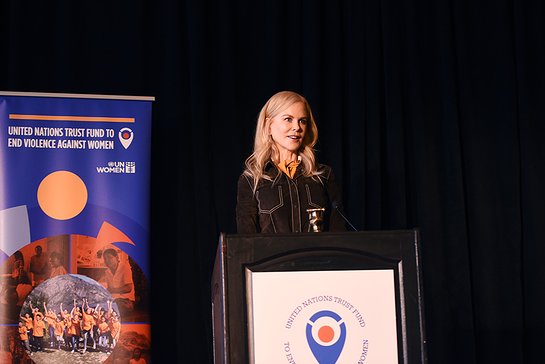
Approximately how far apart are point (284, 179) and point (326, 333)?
1246mm

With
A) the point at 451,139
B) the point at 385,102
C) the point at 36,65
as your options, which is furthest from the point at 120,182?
the point at 451,139

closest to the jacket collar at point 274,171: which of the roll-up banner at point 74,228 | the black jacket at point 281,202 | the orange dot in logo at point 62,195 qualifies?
the black jacket at point 281,202

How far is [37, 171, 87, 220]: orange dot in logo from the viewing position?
12.0 feet

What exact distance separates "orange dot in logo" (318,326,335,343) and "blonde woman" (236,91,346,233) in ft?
3.62

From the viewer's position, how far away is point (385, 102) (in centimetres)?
452

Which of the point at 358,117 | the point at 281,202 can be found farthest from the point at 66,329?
the point at 358,117

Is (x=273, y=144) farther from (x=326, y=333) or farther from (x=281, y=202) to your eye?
(x=326, y=333)

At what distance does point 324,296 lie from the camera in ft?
6.35

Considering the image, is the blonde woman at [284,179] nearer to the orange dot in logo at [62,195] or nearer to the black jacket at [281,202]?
the black jacket at [281,202]

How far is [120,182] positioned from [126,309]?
0.63m

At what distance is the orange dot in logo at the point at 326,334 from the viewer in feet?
6.31

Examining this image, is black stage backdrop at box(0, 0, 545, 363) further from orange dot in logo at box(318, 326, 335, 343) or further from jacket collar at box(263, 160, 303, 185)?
orange dot in logo at box(318, 326, 335, 343)

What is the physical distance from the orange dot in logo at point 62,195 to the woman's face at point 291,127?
1132 millimetres

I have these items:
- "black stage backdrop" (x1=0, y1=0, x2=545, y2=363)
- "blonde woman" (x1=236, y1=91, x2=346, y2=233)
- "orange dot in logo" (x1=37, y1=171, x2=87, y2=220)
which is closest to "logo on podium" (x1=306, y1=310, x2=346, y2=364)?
"blonde woman" (x1=236, y1=91, x2=346, y2=233)
